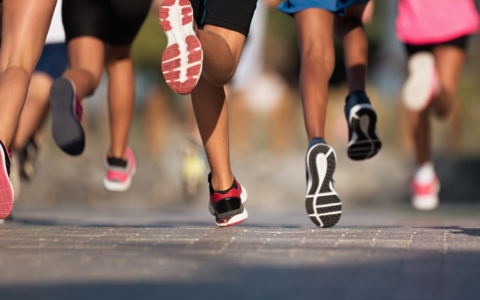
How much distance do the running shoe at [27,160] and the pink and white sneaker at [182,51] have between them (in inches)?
98.5

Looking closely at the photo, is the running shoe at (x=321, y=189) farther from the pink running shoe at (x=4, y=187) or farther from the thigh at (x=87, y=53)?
the thigh at (x=87, y=53)

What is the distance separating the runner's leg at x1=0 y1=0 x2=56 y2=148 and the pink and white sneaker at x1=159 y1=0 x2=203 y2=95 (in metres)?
0.67

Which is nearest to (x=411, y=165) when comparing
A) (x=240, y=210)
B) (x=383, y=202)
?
(x=383, y=202)

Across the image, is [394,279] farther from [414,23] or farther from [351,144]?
[414,23]

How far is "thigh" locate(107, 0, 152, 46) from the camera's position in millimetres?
Result: 3535

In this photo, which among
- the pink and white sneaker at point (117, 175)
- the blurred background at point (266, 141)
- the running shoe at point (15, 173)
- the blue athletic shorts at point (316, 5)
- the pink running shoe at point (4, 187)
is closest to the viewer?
the pink running shoe at point (4, 187)

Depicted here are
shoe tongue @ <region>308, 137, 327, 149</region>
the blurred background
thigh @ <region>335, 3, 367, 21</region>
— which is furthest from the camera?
the blurred background

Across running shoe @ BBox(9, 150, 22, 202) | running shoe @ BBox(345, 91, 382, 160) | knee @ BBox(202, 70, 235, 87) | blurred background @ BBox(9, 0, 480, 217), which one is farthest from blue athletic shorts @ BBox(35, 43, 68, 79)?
knee @ BBox(202, 70, 235, 87)

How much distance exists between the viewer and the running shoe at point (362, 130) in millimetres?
3176

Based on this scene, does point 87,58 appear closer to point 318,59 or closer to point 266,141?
point 318,59

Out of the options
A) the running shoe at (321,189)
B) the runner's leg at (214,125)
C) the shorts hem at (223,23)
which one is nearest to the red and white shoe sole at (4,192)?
the runner's leg at (214,125)

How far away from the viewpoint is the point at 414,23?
16.4 feet

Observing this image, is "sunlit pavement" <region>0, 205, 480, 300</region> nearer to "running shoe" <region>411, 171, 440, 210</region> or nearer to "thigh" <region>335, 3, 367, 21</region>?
"thigh" <region>335, 3, 367, 21</region>

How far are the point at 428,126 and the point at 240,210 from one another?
271 cm
